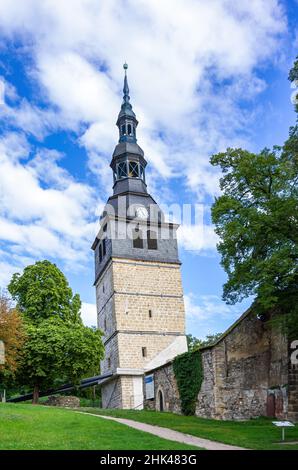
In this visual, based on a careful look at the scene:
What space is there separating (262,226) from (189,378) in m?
10.6

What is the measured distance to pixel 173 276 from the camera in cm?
3850

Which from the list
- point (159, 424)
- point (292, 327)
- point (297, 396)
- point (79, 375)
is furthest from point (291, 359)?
point (79, 375)

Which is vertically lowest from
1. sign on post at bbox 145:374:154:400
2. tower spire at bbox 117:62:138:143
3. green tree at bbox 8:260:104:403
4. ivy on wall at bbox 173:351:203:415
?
sign on post at bbox 145:374:154:400

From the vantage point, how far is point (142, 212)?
39.5 m

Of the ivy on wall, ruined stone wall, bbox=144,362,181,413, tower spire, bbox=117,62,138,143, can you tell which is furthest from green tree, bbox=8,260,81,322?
tower spire, bbox=117,62,138,143

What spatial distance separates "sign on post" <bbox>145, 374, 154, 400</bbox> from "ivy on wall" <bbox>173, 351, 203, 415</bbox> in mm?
5405

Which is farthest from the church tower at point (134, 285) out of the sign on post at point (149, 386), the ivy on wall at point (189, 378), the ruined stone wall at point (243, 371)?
the ruined stone wall at point (243, 371)

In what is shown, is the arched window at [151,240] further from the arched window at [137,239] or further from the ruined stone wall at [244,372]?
the ruined stone wall at [244,372]

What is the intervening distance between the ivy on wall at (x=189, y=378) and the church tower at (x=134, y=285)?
8888mm

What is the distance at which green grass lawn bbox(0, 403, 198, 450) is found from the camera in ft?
34.9

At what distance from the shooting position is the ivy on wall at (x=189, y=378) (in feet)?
78.6

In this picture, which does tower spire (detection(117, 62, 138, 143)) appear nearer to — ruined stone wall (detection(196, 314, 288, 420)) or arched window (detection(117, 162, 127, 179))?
arched window (detection(117, 162, 127, 179))

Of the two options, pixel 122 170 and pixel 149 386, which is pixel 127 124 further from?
pixel 149 386

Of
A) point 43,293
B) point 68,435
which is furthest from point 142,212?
point 68,435
